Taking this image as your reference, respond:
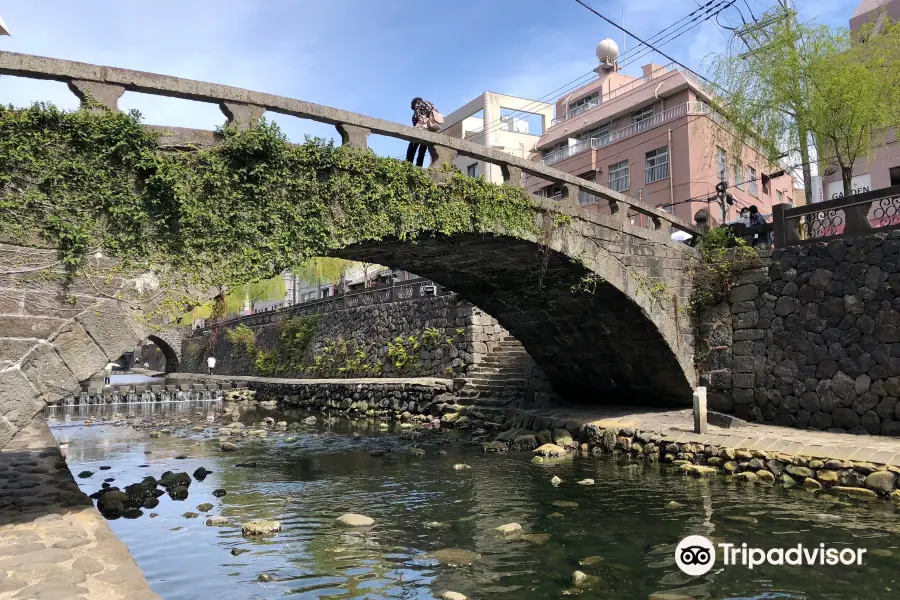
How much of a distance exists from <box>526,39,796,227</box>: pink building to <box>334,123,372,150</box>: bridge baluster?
16.1 meters

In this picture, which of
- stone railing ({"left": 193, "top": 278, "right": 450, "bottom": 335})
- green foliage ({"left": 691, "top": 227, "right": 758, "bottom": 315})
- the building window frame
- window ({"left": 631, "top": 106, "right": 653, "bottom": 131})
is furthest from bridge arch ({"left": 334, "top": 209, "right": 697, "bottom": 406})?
window ({"left": 631, "top": 106, "right": 653, "bottom": 131})

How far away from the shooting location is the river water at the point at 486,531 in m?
5.69

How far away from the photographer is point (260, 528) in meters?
7.24

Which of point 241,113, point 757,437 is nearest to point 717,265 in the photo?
point 757,437

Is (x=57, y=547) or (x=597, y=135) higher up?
(x=597, y=135)

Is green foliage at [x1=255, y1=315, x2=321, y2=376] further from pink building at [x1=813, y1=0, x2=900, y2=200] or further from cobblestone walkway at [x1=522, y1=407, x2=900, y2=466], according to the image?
pink building at [x1=813, y1=0, x2=900, y2=200]

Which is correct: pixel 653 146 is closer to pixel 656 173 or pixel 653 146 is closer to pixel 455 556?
pixel 656 173

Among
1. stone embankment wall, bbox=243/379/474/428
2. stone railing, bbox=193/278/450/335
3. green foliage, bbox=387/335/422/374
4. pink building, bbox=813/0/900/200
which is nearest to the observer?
stone embankment wall, bbox=243/379/474/428

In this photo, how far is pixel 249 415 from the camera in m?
21.9

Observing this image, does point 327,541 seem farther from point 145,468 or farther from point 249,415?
point 249,415

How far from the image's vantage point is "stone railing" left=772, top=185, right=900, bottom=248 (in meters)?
10.9

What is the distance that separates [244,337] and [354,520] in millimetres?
29286

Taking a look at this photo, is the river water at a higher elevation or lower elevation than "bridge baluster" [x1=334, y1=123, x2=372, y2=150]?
lower

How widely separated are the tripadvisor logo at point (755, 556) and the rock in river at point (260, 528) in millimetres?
4269
